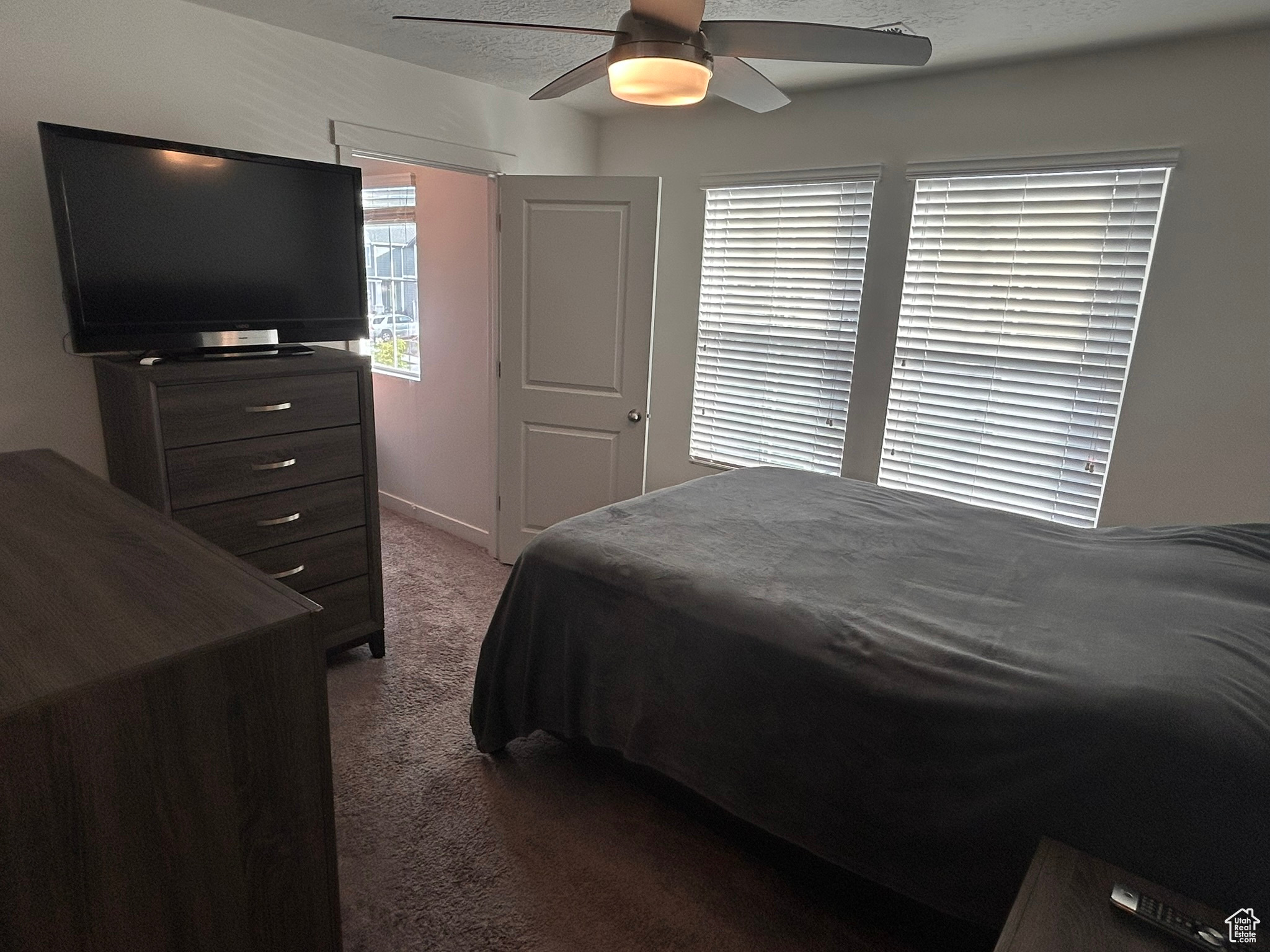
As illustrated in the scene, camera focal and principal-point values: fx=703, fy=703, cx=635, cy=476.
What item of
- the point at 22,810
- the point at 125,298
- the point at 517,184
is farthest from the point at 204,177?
the point at 22,810

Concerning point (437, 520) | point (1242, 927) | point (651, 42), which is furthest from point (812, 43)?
point (437, 520)

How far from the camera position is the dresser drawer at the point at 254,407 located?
2.14 m

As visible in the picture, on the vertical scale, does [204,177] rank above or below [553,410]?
above

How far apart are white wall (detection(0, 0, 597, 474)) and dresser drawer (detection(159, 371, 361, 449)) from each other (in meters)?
0.57

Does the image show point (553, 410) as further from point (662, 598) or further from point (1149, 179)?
point (1149, 179)

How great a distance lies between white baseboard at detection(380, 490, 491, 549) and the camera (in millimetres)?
4137

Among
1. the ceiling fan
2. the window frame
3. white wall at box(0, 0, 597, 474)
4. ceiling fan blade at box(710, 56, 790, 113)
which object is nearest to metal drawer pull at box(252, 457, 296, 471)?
white wall at box(0, 0, 597, 474)

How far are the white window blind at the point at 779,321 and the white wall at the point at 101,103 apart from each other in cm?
181

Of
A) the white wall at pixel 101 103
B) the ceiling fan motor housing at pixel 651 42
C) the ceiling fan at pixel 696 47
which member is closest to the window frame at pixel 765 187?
the ceiling fan at pixel 696 47

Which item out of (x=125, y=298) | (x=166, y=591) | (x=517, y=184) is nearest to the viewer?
(x=166, y=591)

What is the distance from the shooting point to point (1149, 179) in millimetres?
2586

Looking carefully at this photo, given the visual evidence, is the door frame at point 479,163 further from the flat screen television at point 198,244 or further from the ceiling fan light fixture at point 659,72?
the ceiling fan light fixture at point 659,72

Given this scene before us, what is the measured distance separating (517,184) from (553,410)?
3.71 ft

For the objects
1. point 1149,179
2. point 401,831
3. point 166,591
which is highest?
point 1149,179
